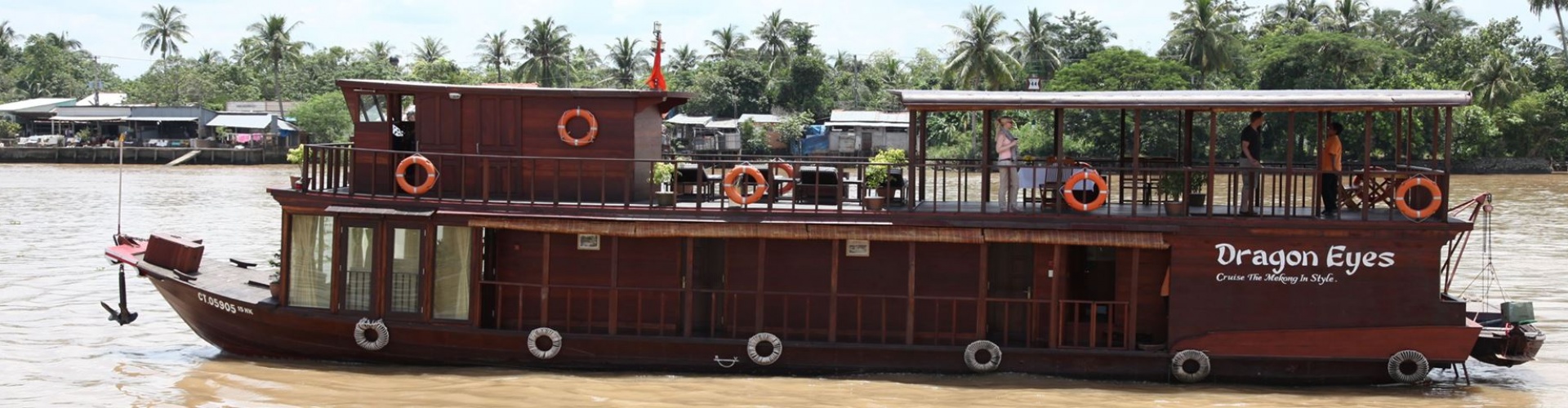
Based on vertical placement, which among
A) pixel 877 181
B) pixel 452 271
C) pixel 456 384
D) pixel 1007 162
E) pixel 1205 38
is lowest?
pixel 456 384

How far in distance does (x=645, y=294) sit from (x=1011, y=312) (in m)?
3.15

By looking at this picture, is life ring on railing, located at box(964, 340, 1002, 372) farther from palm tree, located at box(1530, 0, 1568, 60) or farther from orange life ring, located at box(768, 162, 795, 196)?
palm tree, located at box(1530, 0, 1568, 60)

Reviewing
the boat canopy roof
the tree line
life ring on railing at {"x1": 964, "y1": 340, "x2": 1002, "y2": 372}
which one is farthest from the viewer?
the tree line

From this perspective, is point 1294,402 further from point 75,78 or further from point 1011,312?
point 75,78

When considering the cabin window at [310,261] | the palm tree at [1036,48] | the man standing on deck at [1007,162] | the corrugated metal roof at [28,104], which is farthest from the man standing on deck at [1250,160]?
the corrugated metal roof at [28,104]

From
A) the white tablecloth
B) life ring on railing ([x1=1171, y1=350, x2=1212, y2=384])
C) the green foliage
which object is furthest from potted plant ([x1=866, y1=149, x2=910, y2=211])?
the green foliage

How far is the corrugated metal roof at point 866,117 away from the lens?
2037 inches

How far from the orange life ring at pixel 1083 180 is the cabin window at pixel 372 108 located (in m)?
6.09

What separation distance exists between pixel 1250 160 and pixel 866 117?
133 feet

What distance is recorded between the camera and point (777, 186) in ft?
43.0

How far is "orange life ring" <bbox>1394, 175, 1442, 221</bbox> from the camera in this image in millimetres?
11281

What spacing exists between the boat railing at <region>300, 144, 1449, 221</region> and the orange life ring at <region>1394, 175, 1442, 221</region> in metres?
0.07

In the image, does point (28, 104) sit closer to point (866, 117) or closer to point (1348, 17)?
point (866, 117)

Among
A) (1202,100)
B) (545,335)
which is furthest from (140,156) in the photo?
(1202,100)
